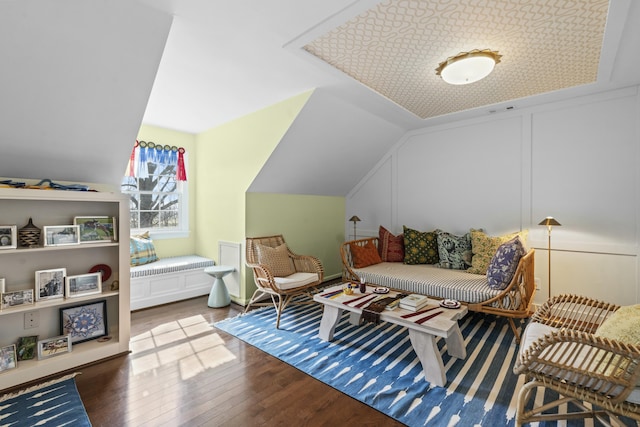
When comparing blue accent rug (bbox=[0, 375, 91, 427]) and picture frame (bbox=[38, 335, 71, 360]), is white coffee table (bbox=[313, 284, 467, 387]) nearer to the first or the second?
blue accent rug (bbox=[0, 375, 91, 427])

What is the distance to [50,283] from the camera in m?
2.32

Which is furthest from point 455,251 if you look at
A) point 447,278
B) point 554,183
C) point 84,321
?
point 84,321

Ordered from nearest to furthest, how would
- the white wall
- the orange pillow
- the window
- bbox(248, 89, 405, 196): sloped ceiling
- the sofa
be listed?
the sofa → the white wall → bbox(248, 89, 405, 196): sloped ceiling → the orange pillow → the window

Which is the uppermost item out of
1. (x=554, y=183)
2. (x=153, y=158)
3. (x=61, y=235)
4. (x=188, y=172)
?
(x=153, y=158)

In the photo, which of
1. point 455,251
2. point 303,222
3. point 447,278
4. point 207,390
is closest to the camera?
point 207,390

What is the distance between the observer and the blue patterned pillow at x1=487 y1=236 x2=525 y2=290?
2.82 m

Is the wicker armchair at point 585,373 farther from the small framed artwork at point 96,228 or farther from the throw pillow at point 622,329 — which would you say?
Result: the small framed artwork at point 96,228


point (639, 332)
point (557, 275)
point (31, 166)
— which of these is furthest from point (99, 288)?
point (557, 275)

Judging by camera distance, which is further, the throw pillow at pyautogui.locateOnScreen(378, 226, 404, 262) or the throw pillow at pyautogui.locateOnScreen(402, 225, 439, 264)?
the throw pillow at pyautogui.locateOnScreen(378, 226, 404, 262)

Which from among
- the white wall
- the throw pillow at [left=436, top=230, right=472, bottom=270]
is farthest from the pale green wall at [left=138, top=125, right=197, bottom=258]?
the throw pillow at [left=436, top=230, right=472, bottom=270]

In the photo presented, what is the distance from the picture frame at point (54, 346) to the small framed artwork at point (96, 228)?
2.63ft

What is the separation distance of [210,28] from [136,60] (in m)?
0.57

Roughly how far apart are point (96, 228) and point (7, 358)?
1077 mm

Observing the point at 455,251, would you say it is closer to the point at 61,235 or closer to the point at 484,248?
the point at 484,248
